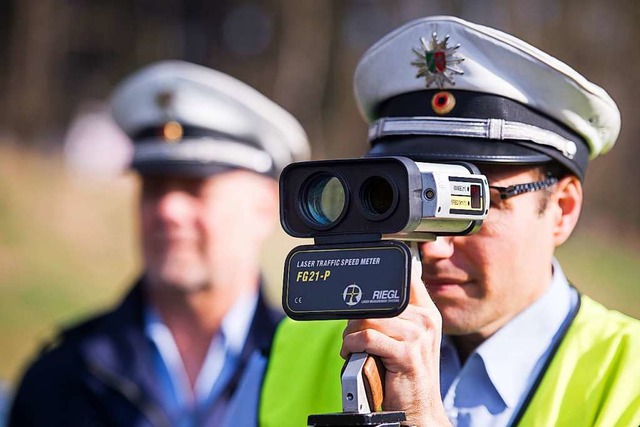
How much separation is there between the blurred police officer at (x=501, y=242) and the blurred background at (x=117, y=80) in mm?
3804

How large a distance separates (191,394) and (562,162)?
261cm

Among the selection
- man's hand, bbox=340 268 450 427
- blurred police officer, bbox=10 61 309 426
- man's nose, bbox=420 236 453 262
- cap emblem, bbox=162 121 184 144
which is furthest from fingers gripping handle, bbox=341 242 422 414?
cap emblem, bbox=162 121 184 144

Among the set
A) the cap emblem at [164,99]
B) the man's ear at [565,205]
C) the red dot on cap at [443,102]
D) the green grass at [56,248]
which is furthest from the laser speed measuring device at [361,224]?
the green grass at [56,248]

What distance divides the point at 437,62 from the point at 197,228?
245 cm

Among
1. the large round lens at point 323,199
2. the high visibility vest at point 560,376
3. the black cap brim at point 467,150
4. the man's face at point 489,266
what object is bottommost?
the high visibility vest at point 560,376

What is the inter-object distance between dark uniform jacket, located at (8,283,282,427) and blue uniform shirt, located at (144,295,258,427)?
0.14 feet

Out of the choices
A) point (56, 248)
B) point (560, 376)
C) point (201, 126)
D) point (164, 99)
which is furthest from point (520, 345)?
point (56, 248)

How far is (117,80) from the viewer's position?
313 inches

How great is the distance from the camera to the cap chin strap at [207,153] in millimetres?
4875

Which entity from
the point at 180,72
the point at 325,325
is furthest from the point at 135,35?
the point at 325,325

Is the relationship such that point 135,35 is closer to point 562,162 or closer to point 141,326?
point 141,326

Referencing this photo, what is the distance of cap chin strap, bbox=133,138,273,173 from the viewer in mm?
4875

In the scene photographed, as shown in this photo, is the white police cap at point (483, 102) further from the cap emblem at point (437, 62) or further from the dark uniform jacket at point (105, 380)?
the dark uniform jacket at point (105, 380)

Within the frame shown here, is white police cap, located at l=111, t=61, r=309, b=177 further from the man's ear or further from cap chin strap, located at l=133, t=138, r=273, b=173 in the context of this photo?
the man's ear
